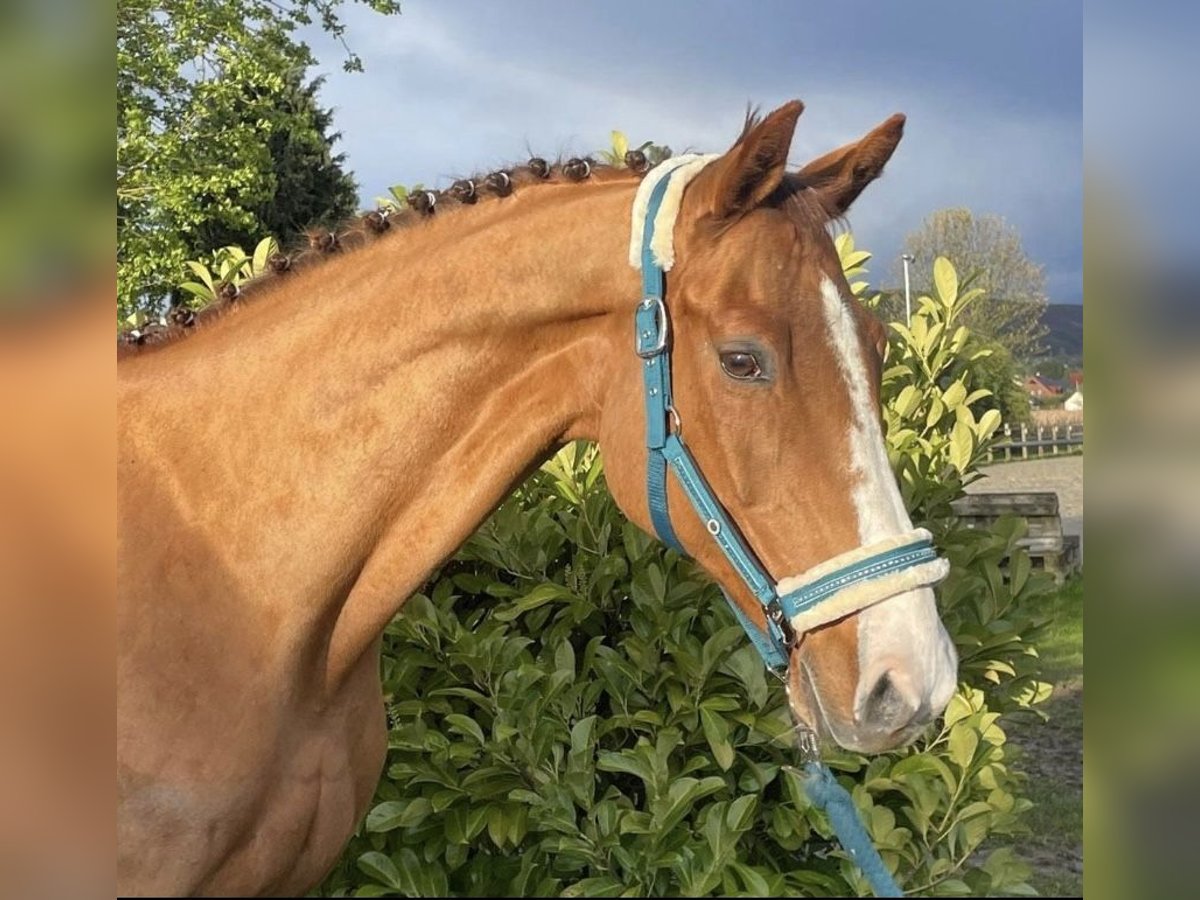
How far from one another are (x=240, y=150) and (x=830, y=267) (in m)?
4.00

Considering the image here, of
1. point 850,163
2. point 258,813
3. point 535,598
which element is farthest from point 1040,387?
point 258,813

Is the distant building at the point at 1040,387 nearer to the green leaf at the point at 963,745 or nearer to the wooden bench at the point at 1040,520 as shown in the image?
the wooden bench at the point at 1040,520

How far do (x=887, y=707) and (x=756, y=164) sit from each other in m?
0.86

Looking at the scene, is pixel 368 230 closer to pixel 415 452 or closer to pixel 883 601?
pixel 415 452

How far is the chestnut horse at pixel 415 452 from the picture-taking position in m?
1.37

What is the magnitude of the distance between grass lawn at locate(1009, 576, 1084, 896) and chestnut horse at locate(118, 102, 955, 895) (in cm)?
165

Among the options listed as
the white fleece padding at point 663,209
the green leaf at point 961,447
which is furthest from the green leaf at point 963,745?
the white fleece padding at point 663,209

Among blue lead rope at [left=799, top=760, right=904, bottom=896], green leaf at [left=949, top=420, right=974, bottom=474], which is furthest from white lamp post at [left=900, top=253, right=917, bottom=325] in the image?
blue lead rope at [left=799, top=760, right=904, bottom=896]

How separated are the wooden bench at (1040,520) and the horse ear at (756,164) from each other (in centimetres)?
347

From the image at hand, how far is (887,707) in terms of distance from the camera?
50.4 inches

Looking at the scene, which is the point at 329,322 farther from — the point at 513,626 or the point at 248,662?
the point at 513,626
